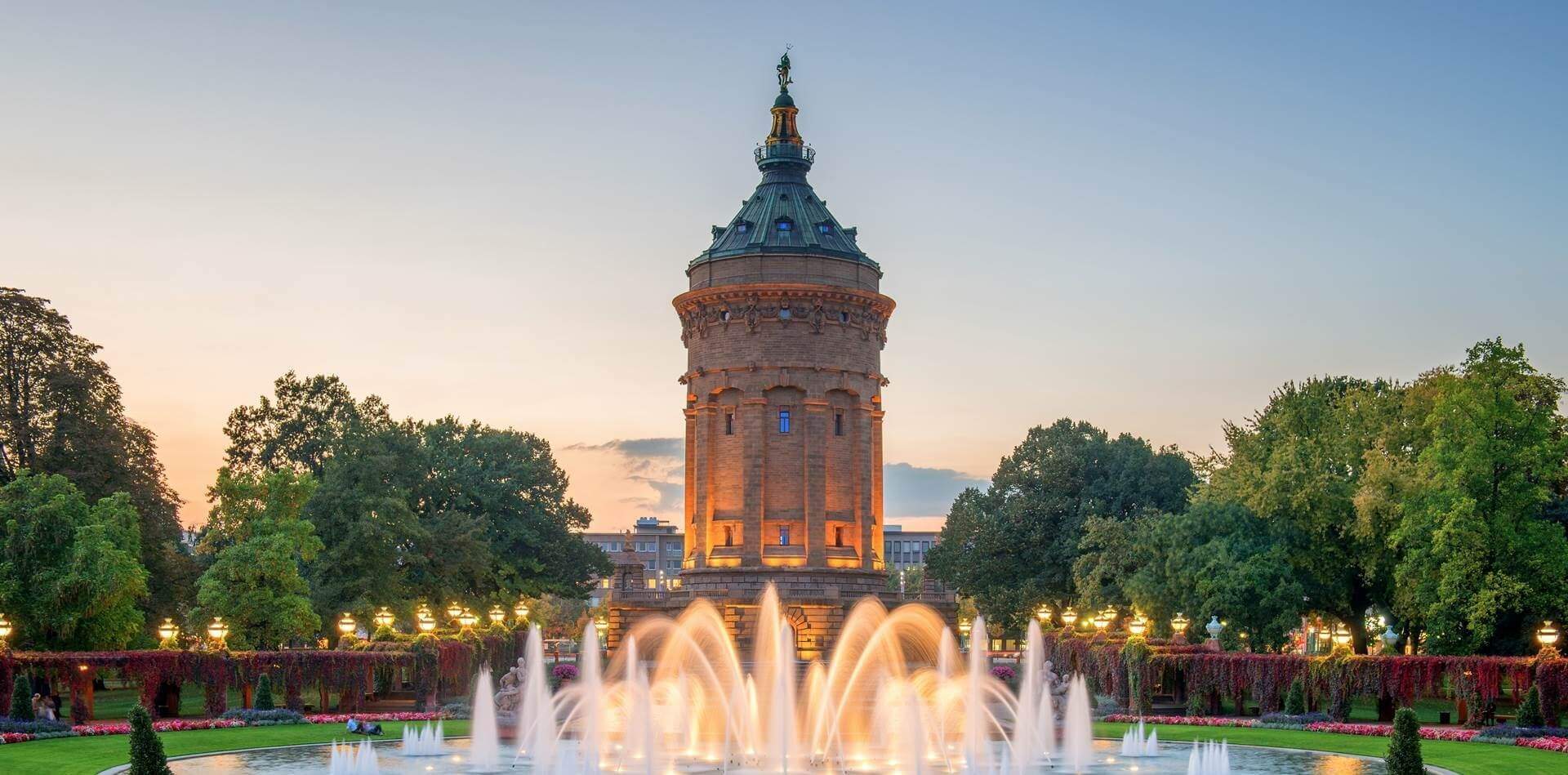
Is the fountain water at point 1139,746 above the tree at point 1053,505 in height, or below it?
below

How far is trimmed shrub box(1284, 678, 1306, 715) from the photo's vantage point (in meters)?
43.3

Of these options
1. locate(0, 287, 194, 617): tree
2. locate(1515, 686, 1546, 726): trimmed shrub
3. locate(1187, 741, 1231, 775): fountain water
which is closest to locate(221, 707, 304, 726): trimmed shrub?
locate(0, 287, 194, 617): tree

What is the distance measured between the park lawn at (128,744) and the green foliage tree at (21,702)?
1.89 meters

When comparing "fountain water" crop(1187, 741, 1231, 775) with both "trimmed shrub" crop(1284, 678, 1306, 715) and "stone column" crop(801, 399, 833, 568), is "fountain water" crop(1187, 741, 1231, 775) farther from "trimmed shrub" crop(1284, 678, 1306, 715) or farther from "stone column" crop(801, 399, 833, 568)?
"stone column" crop(801, 399, 833, 568)

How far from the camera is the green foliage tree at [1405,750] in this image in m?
23.1

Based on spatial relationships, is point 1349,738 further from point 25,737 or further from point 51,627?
point 51,627

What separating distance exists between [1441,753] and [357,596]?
4538 centimetres

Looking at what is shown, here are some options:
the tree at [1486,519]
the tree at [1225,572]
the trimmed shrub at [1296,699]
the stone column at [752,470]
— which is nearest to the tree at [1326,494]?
the tree at [1225,572]

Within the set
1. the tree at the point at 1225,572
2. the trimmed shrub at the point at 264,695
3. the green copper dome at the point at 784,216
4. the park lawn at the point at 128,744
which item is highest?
the green copper dome at the point at 784,216

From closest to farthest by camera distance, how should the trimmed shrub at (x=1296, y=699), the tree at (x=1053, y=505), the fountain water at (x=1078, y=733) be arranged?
the fountain water at (x=1078, y=733) < the trimmed shrub at (x=1296, y=699) < the tree at (x=1053, y=505)

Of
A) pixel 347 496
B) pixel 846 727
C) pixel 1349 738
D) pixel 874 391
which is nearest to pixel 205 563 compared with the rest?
pixel 347 496

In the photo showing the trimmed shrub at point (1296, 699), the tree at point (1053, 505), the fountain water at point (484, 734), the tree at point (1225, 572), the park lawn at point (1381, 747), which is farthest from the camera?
the tree at point (1053, 505)

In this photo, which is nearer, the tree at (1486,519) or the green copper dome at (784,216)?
the tree at (1486,519)

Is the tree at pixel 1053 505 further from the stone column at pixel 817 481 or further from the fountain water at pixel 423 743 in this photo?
the fountain water at pixel 423 743
